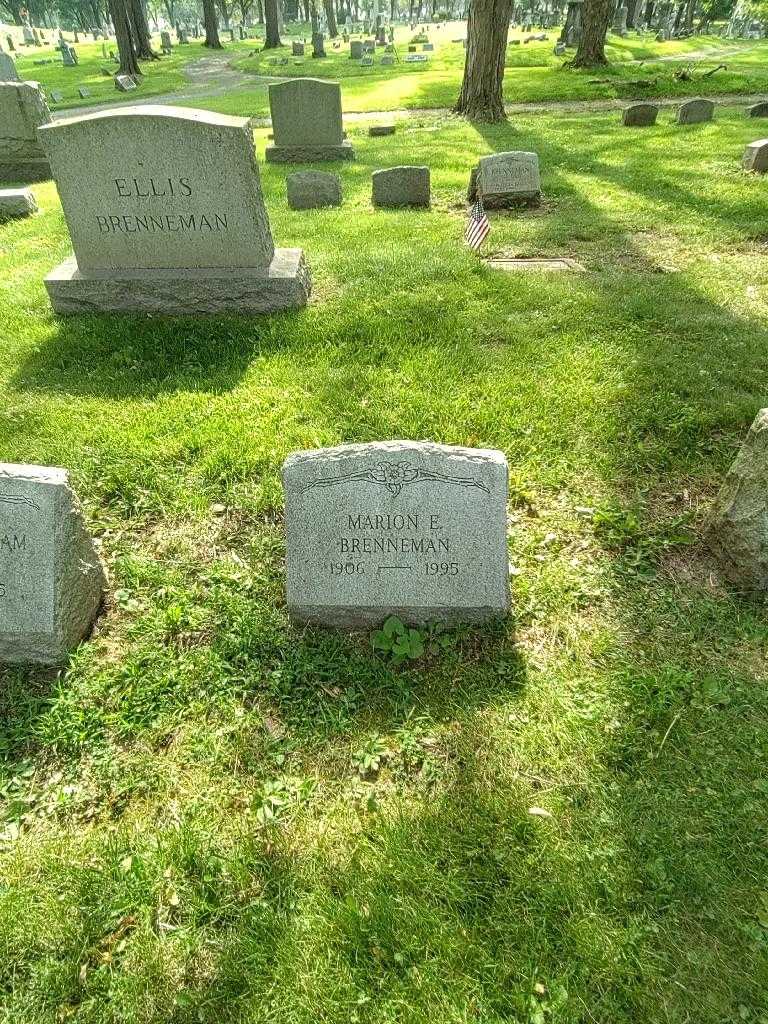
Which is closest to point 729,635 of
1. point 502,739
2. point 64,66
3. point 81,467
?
point 502,739

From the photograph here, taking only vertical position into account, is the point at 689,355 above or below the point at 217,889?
above

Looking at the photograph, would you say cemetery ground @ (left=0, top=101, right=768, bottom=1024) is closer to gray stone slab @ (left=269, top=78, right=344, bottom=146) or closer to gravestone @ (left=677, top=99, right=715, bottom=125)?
gray stone slab @ (left=269, top=78, right=344, bottom=146)

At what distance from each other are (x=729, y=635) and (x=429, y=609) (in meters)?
1.45

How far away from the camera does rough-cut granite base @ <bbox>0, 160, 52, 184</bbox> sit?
11623 millimetres

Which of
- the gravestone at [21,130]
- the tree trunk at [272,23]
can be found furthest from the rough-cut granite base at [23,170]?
the tree trunk at [272,23]

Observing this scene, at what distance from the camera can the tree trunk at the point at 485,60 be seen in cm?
1229

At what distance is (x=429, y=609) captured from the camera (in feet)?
9.66

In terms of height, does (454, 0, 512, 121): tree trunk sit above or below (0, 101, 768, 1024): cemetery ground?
above

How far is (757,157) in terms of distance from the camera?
946cm

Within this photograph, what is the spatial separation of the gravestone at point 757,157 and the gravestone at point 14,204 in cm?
1122

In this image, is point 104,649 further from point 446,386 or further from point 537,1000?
point 446,386

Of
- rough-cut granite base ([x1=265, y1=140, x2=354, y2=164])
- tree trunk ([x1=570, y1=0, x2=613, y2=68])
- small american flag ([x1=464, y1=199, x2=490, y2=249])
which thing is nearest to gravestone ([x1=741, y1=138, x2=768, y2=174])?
small american flag ([x1=464, y1=199, x2=490, y2=249])

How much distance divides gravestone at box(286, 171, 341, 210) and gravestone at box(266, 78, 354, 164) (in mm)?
3494

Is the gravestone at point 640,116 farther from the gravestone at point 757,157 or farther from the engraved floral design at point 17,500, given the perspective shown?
the engraved floral design at point 17,500
